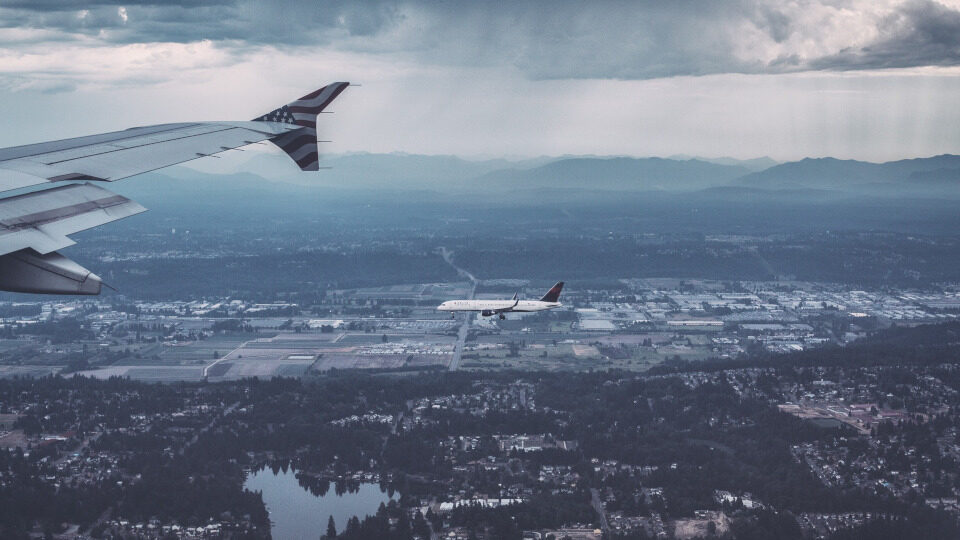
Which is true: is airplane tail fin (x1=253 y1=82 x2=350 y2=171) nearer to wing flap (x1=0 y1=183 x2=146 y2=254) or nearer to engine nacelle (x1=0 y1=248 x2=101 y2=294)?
wing flap (x1=0 y1=183 x2=146 y2=254)

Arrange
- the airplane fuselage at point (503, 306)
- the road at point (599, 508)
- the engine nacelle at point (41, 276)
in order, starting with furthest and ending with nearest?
the airplane fuselage at point (503, 306), the road at point (599, 508), the engine nacelle at point (41, 276)

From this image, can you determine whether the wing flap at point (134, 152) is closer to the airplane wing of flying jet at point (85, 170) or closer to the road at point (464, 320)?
the airplane wing of flying jet at point (85, 170)

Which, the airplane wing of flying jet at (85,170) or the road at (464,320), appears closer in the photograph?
the airplane wing of flying jet at (85,170)

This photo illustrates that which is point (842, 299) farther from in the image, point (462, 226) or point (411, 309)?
point (462, 226)

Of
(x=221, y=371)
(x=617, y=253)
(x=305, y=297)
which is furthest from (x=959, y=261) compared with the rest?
(x=221, y=371)

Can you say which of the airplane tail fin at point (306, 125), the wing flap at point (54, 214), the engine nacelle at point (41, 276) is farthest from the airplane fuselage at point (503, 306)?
the engine nacelle at point (41, 276)

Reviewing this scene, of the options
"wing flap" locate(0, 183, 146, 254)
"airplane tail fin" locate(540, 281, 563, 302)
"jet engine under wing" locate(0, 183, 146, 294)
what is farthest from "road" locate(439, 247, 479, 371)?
"jet engine under wing" locate(0, 183, 146, 294)

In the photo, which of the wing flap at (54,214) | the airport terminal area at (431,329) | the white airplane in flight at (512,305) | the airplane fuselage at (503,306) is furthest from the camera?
the airport terminal area at (431,329)
